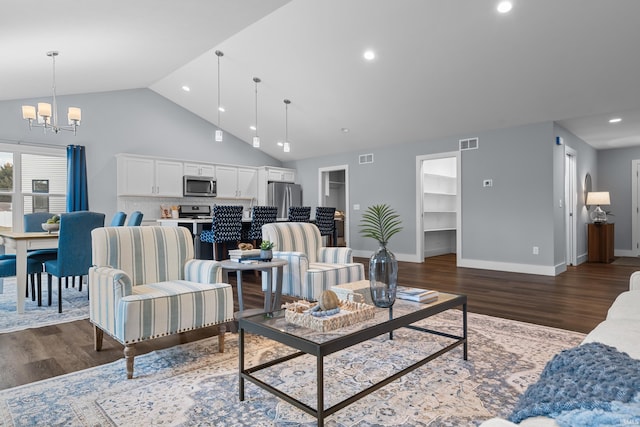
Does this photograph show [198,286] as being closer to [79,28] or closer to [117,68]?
[79,28]

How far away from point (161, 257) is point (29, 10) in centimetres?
233

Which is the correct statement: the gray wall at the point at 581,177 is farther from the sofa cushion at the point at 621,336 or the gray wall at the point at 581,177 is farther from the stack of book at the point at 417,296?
the sofa cushion at the point at 621,336

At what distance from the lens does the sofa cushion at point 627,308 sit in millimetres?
1859

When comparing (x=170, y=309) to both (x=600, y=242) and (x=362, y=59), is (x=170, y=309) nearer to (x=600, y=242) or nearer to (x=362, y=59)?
(x=362, y=59)

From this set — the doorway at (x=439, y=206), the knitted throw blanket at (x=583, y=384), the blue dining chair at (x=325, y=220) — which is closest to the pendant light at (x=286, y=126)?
the blue dining chair at (x=325, y=220)

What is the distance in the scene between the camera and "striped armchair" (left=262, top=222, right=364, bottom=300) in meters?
3.54

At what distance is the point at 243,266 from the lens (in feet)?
9.98

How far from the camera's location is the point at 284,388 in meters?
2.07

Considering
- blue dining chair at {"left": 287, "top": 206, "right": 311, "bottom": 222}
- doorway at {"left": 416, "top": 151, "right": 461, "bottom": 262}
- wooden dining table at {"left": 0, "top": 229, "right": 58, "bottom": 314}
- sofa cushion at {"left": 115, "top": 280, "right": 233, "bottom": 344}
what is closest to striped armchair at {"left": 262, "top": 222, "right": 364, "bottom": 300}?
sofa cushion at {"left": 115, "top": 280, "right": 233, "bottom": 344}

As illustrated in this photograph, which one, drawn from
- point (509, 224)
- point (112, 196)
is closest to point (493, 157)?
point (509, 224)

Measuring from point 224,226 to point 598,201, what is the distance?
6.91m

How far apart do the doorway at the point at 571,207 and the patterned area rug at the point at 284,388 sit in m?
4.74

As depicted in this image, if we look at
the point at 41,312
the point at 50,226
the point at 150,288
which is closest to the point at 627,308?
the point at 150,288

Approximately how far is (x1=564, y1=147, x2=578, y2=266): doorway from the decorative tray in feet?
20.3
